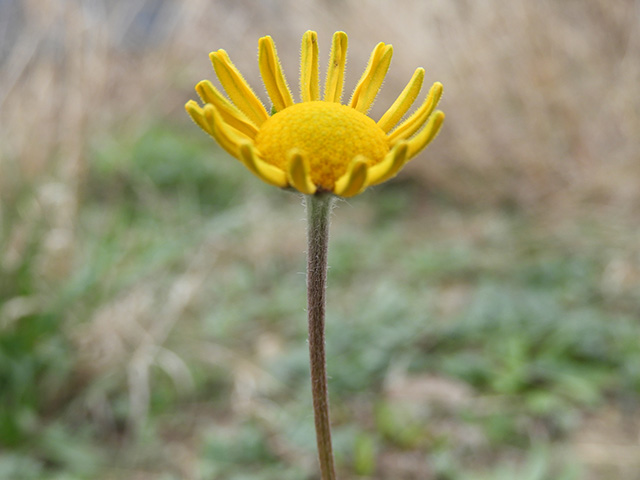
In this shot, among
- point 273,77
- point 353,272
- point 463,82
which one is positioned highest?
point 463,82

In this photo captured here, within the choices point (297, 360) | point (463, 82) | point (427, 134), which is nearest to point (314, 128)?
point (427, 134)

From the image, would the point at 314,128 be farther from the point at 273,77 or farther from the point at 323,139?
the point at 273,77

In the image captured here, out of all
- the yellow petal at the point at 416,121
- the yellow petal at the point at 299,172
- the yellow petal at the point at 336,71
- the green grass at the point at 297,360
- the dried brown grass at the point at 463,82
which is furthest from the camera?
the dried brown grass at the point at 463,82

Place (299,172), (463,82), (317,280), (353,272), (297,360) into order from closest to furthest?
(299,172)
(317,280)
(297,360)
(353,272)
(463,82)

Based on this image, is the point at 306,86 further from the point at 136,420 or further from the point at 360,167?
the point at 136,420

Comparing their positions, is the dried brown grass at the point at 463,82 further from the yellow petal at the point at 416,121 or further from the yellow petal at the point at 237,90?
the yellow petal at the point at 416,121

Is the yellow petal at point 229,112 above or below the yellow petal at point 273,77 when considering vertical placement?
below

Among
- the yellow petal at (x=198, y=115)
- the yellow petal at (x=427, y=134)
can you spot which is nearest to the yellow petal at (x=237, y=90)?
the yellow petal at (x=198, y=115)
